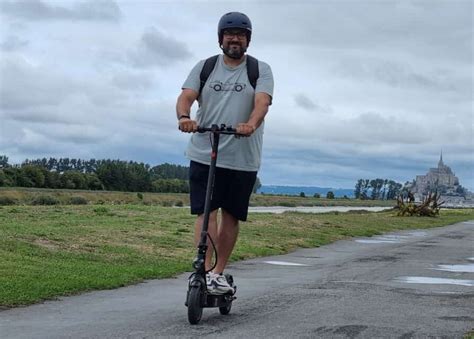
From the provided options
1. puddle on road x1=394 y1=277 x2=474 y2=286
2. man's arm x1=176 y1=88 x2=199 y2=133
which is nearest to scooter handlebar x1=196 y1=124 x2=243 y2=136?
man's arm x1=176 y1=88 x2=199 y2=133

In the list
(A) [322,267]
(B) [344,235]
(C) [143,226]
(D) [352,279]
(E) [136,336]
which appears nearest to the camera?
(E) [136,336]

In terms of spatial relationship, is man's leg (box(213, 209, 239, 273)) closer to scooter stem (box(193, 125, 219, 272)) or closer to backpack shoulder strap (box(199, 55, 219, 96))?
scooter stem (box(193, 125, 219, 272))

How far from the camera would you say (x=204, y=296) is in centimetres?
634

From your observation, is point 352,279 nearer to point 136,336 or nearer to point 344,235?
point 136,336

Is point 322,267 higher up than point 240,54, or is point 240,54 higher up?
point 240,54

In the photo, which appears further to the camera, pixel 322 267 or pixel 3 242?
pixel 322 267

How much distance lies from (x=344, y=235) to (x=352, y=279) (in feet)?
50.6

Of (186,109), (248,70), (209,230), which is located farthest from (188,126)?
(209,230)

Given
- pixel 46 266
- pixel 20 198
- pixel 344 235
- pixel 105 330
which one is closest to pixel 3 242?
pixel 46 266

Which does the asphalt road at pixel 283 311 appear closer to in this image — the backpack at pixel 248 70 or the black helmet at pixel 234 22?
the backpack at pixel 248 70

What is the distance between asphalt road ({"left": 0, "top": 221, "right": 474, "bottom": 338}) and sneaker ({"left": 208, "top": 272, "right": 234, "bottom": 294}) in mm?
230

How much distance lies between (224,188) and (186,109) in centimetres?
78

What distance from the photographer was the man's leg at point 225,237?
6.96 meters

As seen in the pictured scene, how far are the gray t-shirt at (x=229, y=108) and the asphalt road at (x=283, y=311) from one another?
4.59ft
